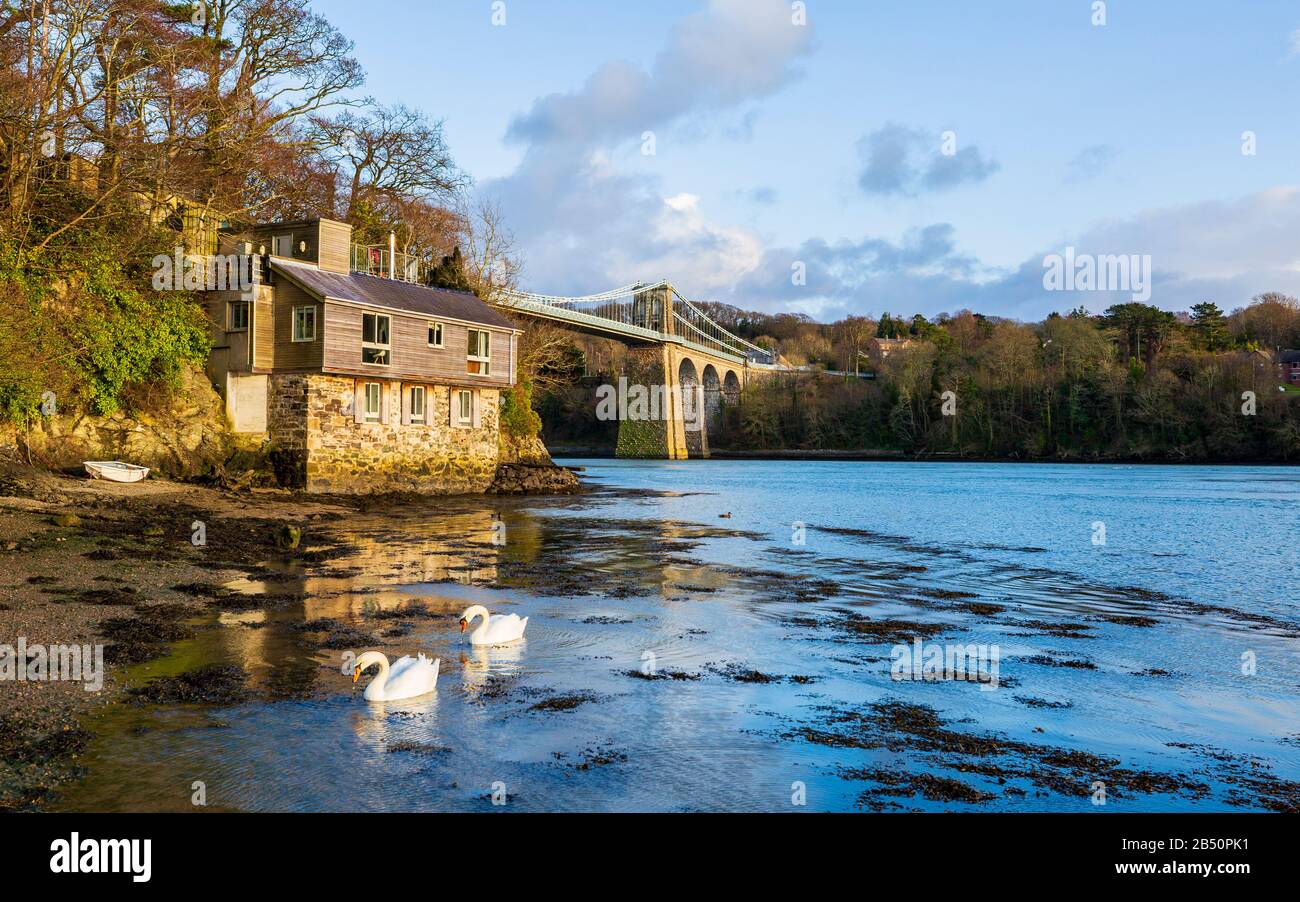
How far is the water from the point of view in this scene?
6629 millimetres

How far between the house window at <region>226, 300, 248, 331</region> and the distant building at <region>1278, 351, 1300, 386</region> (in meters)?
97.1

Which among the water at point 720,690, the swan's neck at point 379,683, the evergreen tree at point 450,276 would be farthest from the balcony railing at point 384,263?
the swan's neck at point 379,683

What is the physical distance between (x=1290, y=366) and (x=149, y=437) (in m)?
112

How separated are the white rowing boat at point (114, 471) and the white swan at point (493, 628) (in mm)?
18056

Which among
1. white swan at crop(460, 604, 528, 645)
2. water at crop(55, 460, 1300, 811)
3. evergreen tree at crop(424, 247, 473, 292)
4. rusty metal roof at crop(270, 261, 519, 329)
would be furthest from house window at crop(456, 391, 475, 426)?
white swan at crop(460, 604, 528, 645)

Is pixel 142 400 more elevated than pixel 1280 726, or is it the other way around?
pixel 142 400

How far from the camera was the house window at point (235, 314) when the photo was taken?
31.4m

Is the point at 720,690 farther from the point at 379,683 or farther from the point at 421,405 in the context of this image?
the point at 421,405

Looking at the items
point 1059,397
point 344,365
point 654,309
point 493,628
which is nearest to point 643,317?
point 654,309

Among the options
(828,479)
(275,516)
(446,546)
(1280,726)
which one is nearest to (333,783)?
(1280,726)

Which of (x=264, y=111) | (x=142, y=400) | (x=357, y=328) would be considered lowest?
(x=142, y=400)
